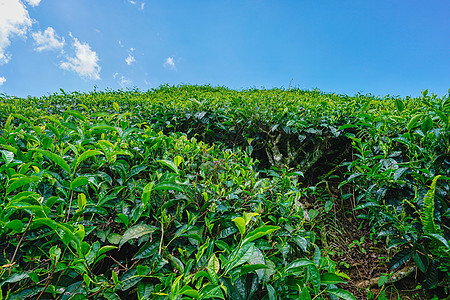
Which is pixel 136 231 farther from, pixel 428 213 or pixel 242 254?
pixel 428 213

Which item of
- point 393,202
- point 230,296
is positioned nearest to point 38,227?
point 230,296

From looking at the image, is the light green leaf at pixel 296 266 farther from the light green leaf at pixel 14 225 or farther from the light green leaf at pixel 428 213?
the light green leaf at pixel 14 225

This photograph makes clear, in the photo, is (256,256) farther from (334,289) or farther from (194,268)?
(334,289)

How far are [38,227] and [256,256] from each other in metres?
0.98

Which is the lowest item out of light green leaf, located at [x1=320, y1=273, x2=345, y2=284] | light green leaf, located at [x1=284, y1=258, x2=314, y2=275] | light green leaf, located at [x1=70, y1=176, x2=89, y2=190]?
light green leaf, located at [x1=320, y1=273, x2=345, y2=284]

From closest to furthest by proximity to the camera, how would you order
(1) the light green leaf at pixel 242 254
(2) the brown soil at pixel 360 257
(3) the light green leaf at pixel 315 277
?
(1) the light green leaf at pixel 242 254 < (3) the light green leaf at pixel 315 277 < (2) the brown soil at pixel 360 257

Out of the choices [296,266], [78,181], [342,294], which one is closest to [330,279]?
[342,294]

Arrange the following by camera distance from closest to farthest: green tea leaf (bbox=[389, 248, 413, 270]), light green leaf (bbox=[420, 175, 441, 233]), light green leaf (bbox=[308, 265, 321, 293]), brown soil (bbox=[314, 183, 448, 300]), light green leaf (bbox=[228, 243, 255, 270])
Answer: light green leaf (bbox=[228, 243, 255, 270])
light green leaf (bbox=[308, 265, 321, 293])
light green leaf (bbox=[420, 175, 441, 233])
green tea leaf (bbox=[389, 248, 413, 270])
brown soil (bbox=[314, 183, 448, 300])

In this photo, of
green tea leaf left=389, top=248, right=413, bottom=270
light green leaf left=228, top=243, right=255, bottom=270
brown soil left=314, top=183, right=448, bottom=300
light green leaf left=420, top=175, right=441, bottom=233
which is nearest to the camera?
light green leaf left=228, top=243, right=255, bottom=270

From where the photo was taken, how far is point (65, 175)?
1398mm

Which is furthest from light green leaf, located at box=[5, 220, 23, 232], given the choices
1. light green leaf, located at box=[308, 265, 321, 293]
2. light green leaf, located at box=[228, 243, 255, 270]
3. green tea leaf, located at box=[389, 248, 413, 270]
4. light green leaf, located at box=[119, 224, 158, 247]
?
green tea leaf, located at box=[389, 248, 413, 270]

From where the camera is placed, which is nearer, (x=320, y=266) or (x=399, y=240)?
(x=320, y=266)

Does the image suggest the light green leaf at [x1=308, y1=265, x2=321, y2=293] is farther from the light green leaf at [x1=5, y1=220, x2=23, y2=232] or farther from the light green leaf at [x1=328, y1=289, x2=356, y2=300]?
the light green leaf at [x1=5, y1=220, x2=23, y2=232]

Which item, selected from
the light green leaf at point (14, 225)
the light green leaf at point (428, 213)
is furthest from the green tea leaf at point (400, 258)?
the light green leaf at point (14, 225)
